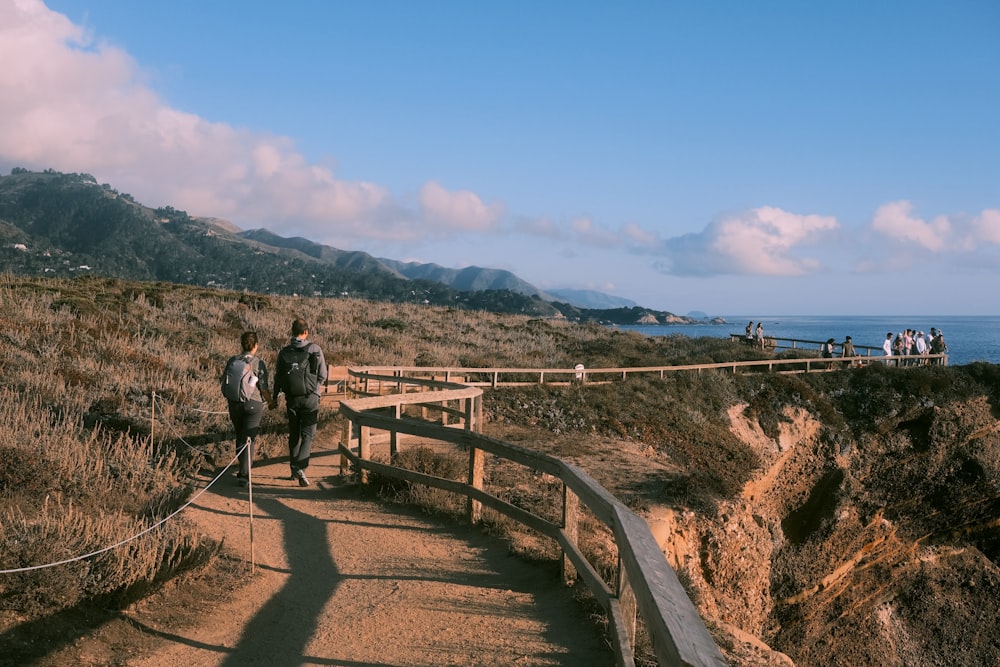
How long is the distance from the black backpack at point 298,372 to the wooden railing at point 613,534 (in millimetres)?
777

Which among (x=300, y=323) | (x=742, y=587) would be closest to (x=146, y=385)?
(x=300, y=323)

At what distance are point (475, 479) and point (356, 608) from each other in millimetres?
2666

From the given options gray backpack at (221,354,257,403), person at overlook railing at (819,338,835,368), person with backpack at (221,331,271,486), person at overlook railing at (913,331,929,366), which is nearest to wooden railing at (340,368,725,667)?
person with backpack at (221,331,271,486)

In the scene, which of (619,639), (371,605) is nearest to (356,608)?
(371,605)

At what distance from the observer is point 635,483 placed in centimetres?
→ 1497

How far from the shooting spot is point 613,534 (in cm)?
539

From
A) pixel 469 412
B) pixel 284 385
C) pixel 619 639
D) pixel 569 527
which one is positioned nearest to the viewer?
pixel 619 639

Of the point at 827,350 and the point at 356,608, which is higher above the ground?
the point at 827,350

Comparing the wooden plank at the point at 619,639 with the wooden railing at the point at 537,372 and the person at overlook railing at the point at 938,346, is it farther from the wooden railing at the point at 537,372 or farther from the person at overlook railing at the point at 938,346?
the person at overlook railing at the point at 938,346

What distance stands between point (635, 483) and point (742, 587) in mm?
4183

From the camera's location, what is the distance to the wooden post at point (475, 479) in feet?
26.4

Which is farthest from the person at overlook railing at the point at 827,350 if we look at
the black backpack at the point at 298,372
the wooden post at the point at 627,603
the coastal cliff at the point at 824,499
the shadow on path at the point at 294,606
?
the wooden post at the point at 627,603

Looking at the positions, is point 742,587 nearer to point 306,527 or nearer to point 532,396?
point 532,396

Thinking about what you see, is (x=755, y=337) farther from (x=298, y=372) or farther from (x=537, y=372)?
(x=298, y=372)
